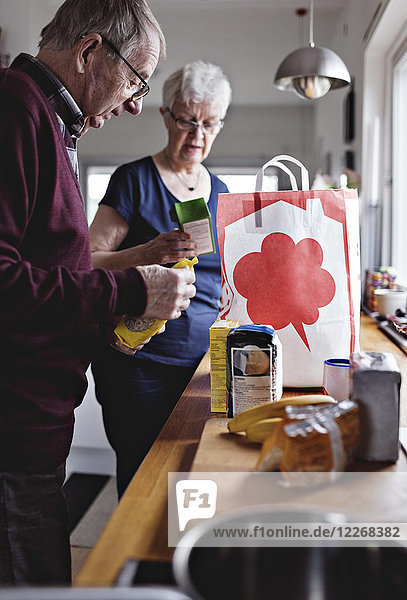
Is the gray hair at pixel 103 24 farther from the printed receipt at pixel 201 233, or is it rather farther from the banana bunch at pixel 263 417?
the banana bunch at pixel 263 417

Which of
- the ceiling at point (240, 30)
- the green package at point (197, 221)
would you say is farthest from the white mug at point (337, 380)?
the ceiling at point (240, 30)

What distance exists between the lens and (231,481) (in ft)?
2.29

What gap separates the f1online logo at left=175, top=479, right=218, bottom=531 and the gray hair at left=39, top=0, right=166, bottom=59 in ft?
2.24

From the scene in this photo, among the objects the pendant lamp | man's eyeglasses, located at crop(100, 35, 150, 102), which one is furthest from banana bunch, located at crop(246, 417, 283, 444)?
the pendant lamp

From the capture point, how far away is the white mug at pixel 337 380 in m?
0.95

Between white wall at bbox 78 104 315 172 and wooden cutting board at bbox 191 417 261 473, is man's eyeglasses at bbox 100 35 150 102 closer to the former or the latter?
wooden cutting board at bbox 191 417 261 473

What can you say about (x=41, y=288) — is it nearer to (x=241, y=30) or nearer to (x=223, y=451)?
(x=223, y=451)

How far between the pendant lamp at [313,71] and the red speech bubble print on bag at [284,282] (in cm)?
124

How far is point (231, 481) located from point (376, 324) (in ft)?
4.64

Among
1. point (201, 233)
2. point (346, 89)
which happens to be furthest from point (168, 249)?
point (346, 89)

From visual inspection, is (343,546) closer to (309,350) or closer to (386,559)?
(386,559)

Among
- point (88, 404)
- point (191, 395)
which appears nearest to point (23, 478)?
point (191, 395)

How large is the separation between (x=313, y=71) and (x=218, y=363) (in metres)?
1.46

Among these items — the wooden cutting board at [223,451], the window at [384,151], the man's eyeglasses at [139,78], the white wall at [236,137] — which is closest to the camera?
the wooden cutting board at [223,451]
